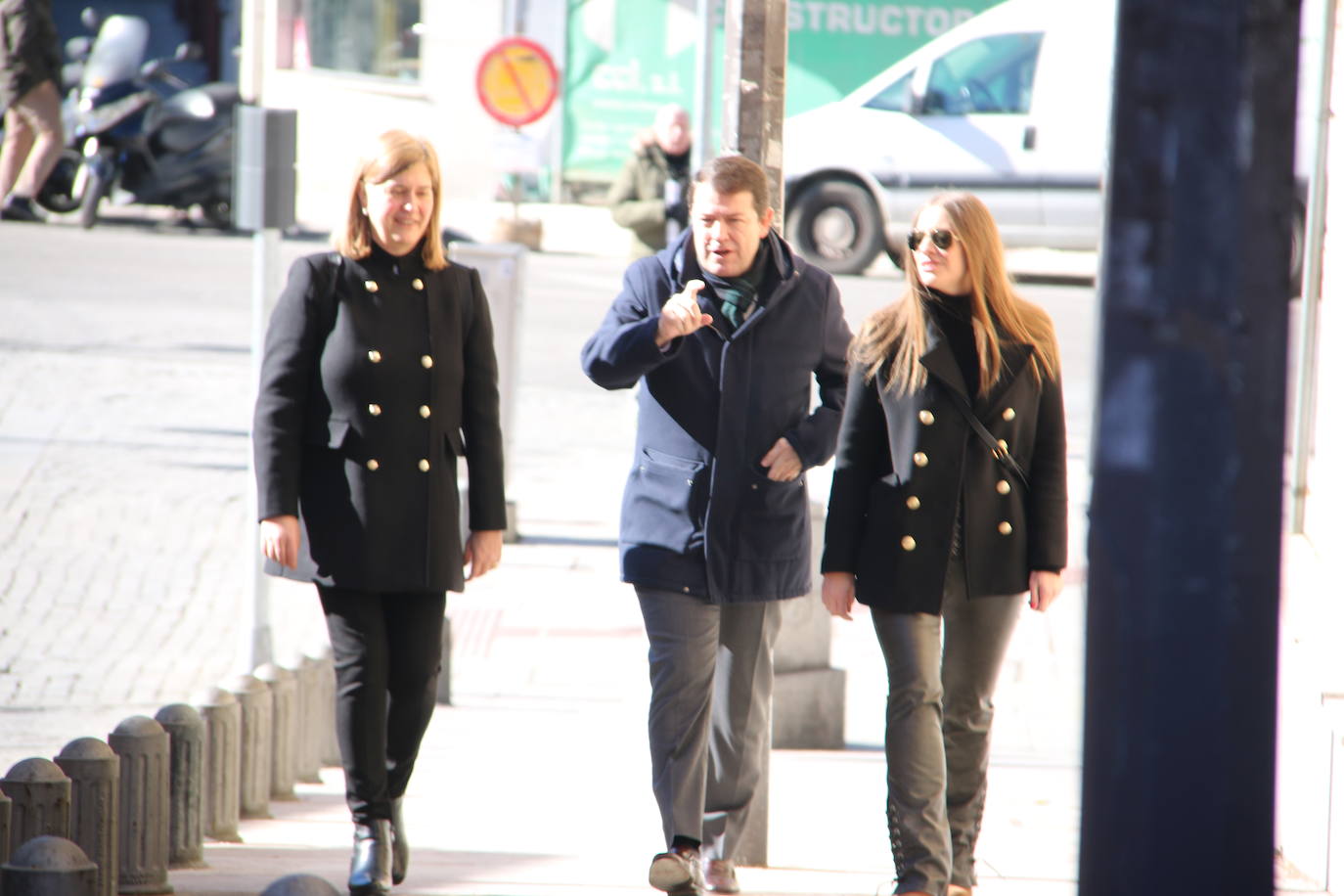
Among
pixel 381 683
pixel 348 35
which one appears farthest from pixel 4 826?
pixel 348 35

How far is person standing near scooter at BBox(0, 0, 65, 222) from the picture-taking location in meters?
15.5

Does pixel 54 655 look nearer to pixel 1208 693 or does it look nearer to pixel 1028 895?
pixel 1028 895

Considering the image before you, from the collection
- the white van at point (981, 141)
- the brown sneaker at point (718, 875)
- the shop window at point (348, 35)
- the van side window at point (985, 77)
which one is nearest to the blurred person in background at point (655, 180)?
the white van at point (981, 141)

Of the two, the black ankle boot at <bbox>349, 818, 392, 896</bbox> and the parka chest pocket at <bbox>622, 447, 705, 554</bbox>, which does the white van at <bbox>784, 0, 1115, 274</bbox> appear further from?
the black ankle boot at <bbox>349, 818, 392, 896</bbox>

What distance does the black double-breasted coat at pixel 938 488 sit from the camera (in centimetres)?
402

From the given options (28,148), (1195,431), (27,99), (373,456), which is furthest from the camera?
(28,148)

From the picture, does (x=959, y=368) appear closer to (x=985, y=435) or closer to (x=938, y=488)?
(x=985, y=435)

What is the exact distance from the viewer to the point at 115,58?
17.4 metres

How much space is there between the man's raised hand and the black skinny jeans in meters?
0.77

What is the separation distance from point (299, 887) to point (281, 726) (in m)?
2.95

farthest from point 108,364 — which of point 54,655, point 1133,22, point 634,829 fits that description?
point 1133,22

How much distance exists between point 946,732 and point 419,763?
2151 millimetres

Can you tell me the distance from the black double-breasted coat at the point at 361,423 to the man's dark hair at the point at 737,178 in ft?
2.10

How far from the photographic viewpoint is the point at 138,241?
16.9 metres
